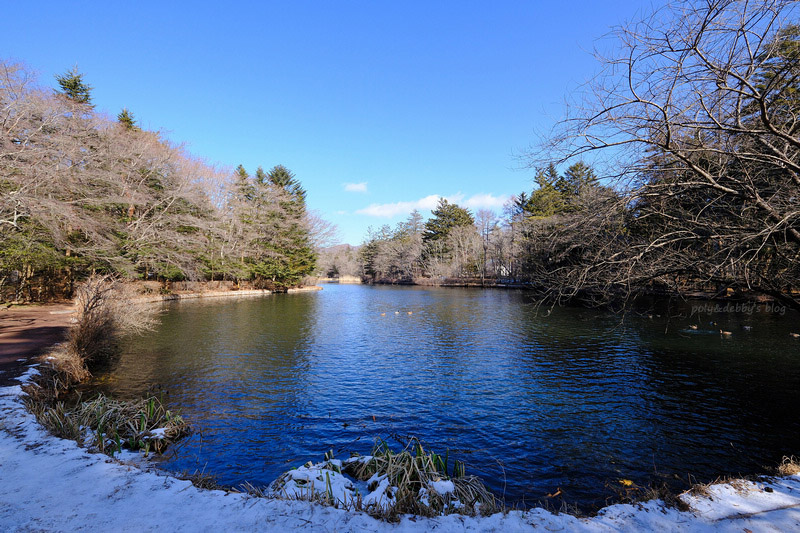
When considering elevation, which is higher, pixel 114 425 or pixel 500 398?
pixel 114 425

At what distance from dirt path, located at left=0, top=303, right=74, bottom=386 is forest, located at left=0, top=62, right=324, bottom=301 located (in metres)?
2.93

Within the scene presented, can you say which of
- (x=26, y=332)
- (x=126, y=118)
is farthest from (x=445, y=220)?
(x=26, y=332)

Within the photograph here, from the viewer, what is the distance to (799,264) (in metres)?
5.88

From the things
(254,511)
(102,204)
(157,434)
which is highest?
(102,204)

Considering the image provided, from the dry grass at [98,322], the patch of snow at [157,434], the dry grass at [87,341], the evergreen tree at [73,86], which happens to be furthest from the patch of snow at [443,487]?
the evergreen tree at [73,86]

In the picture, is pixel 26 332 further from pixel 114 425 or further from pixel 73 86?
pixel 73 86

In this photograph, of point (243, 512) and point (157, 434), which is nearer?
point (243, 512)

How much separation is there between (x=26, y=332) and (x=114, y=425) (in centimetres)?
936

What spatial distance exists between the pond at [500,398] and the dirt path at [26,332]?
1.86m

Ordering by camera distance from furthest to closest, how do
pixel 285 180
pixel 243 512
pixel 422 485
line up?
pixel 285 180, pixel 422 485, pixel 243 512

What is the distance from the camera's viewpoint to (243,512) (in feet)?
11.5

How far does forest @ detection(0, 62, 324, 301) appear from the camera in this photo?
15.1 m

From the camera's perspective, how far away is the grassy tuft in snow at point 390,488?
12.3ft

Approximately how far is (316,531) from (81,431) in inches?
178
